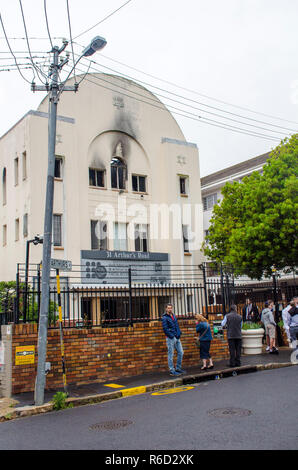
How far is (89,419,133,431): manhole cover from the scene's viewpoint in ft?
23.4

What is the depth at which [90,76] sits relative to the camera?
26828mm

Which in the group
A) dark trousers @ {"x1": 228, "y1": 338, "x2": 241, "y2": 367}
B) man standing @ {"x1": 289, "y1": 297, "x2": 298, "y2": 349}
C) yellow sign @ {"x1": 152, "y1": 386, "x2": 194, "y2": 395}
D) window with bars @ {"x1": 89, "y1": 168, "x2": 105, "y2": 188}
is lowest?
yellow sign @ {"x1": 152, "y1": 386, "x2": 194, "y2": 395}

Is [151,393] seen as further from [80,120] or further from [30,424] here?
[80,120]

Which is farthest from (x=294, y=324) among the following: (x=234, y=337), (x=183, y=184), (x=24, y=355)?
(x=183, y=184)

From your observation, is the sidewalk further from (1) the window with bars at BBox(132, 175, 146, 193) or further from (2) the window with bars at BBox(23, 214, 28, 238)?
(1) the window with bars at BBox(132, 175, 146, 193)

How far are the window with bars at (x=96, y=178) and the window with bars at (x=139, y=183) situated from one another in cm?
211

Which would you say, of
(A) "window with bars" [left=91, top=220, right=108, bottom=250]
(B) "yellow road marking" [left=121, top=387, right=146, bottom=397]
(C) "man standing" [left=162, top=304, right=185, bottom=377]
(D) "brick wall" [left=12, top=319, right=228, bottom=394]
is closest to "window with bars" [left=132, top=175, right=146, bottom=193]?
(A) "window with bars" [left=91, top=220, right=108, bottom=250]

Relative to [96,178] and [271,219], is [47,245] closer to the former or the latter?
[271,219]

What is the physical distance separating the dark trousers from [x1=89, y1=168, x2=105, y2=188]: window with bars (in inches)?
594

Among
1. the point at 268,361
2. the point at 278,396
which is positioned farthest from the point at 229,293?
the point at 278,396

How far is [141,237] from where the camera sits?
27594mm

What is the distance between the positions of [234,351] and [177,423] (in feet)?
21.7

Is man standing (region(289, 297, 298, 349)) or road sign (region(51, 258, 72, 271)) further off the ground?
road sign (region(51, 258, 72, 271))
